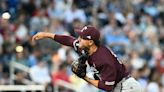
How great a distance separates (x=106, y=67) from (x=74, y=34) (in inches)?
287

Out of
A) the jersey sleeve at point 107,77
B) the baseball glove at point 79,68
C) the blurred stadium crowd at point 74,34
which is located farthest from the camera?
the blurred stadium crowd at point 74,34

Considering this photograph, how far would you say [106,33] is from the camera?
56.8ft

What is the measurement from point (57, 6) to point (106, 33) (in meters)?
1.48

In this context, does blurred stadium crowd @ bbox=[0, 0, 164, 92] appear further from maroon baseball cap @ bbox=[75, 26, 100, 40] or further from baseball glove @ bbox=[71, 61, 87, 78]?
maroon baseball cap @ bbox=[75, 26, 100, 40]

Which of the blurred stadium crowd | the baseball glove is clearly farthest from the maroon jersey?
the blurred stadium crowd

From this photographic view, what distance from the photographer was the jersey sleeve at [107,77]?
9.01 meters

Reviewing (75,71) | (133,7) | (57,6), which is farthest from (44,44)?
(75,71)

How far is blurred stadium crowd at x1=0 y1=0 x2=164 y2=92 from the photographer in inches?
583

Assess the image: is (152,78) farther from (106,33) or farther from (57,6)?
(57,6)

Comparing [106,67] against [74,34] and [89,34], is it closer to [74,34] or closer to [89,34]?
[89,34]

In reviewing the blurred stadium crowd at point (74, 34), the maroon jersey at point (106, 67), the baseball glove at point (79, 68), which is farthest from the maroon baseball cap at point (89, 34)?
the blurred stadium crowd at point (74, 34)

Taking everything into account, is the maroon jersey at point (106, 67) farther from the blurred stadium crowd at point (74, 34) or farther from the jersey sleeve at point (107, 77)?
the blurred stadium crowd at point (74, 34)

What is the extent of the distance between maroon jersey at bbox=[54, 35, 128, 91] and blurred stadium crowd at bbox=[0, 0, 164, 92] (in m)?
3.63

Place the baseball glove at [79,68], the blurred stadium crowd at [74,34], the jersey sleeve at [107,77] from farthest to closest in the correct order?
the blurred stadium crowd at [74,34]
the baseball glove at [79,68]
the jersey sleeve at [107,77]
